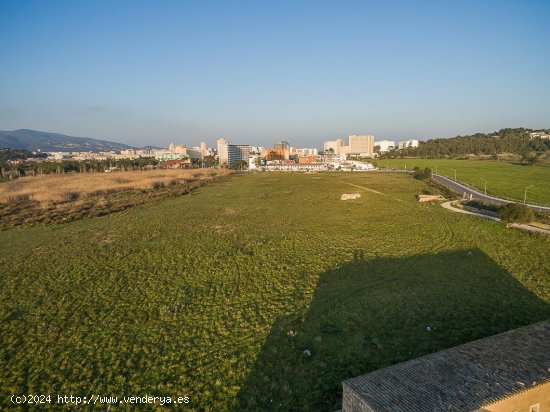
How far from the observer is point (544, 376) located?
335 inches

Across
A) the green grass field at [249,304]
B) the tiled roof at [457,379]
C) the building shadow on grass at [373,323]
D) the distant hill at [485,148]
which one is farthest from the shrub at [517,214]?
the distant hill at [485,148]

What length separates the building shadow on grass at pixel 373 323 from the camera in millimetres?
10867

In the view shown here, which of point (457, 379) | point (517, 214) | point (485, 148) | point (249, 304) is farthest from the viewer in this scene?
point (485, 148)

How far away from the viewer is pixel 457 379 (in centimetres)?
862

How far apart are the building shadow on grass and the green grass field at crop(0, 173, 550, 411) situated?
0.07 m

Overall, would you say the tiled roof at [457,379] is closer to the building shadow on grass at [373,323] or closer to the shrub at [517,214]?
Answer: the building shadow on grass at [373,323]

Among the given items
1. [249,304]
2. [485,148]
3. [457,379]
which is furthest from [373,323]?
[485,148]

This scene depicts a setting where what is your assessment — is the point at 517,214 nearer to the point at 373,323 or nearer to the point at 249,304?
the point at 373,323

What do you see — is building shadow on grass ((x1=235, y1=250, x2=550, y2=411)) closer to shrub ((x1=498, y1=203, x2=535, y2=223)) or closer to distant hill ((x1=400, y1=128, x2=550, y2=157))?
shrub ((x1=498, y1=203, x2=535, y2=223))

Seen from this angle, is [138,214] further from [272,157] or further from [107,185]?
[272,157]

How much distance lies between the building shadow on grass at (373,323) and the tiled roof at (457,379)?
2.24 meters

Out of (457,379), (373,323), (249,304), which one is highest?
(457,379)

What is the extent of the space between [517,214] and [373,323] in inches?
987

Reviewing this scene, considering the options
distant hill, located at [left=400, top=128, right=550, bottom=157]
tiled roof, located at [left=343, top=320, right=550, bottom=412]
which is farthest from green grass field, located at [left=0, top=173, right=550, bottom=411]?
distant hill, located at [left=400, top=128, right=550, bottom=157]
